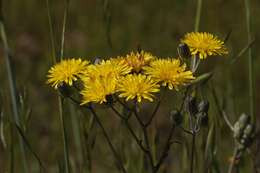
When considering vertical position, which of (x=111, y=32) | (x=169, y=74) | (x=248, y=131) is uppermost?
(x=111, y=32)

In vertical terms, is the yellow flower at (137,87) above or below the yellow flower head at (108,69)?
below

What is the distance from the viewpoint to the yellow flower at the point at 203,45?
1150 mm

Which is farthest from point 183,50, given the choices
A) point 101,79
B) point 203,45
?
point 101,79

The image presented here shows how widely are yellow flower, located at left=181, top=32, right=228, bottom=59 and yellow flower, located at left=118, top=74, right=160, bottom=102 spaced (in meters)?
0.10

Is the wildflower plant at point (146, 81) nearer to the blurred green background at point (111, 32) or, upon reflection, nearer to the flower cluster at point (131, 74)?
the flower cluster at point (131, 74)

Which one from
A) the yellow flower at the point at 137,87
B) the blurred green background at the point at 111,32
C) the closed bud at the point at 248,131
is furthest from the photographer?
the blurred green background at the point at 111,32

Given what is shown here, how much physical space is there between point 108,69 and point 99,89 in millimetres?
60

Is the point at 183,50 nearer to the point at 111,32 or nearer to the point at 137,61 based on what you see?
the point at 137,61

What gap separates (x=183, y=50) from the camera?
1.12m

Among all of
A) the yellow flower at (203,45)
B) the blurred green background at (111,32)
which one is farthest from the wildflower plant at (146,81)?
the blurred green background at (111,32)

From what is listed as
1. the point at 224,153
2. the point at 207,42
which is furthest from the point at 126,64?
the point at 224,153

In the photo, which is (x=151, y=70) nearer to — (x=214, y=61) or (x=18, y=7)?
(x=214, y=61)

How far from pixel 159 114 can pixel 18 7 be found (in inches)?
47.3

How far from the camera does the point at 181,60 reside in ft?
3.88
